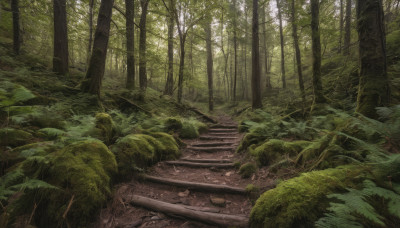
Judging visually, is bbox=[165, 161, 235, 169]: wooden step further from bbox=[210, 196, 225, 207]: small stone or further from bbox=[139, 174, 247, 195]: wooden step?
bbox=[210, 196, 225, 207]: small stone

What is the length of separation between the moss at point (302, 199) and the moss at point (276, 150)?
143 centimetres

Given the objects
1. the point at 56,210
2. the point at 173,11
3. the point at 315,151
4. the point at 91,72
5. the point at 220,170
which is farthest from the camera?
the point at 173,11

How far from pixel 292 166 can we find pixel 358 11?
3.69m

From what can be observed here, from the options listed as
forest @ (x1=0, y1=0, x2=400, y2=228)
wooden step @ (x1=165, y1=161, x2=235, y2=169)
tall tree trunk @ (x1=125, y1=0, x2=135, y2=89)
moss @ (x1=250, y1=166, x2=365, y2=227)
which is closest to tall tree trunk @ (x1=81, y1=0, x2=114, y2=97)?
→ forest @ (x1=0, y1=0, x2=400, y2=228)

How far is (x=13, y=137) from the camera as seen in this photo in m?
2.58

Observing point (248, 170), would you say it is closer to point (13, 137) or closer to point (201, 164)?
point (201, 164)

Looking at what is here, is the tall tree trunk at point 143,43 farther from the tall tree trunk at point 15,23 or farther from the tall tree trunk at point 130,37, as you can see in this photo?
the tall tree trunk at point 15,23

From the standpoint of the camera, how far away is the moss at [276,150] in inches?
139

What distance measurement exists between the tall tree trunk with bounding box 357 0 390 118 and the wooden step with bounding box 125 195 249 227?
326cm

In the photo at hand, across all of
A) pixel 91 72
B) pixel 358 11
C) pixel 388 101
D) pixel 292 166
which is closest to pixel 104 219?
pixel 292 166

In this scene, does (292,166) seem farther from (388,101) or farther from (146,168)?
(146,168)

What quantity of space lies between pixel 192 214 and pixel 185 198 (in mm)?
668

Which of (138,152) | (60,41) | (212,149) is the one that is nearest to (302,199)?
(138,152)

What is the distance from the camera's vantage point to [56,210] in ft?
6.10
